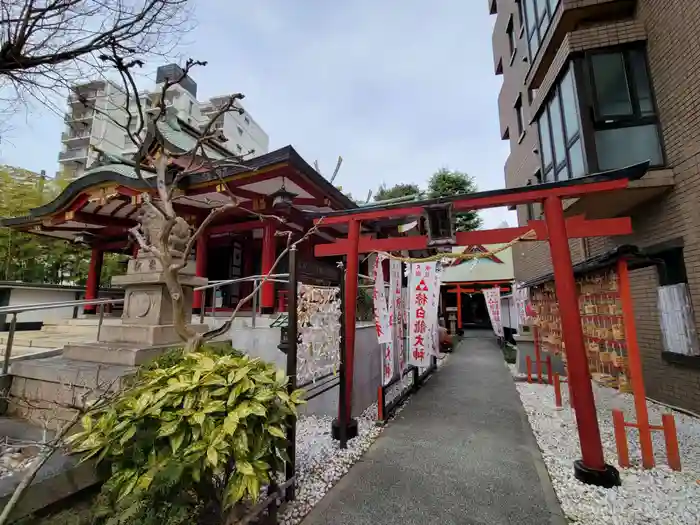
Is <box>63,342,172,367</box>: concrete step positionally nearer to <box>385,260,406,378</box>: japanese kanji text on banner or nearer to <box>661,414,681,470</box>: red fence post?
<box>385,260,406,378</box>: japanese kanji text on banner

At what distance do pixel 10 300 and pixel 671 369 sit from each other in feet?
62.5

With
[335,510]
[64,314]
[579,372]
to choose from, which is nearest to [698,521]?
[579,372]

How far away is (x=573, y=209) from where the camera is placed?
665 centimetres

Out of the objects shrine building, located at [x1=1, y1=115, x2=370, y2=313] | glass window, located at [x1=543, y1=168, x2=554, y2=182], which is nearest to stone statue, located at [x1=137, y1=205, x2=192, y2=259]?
shrine building, located at [x1=1, y1=115, x2=370, y2=313]

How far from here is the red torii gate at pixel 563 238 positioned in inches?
142

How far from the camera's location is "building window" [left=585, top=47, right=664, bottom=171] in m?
6.28

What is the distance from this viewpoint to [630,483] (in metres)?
3.50

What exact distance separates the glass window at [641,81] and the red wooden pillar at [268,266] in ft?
27.6

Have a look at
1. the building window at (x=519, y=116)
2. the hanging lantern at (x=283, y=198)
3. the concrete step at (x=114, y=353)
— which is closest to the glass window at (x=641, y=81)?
the building window at (x=519, y=116)

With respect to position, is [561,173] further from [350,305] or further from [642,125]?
[350,305]

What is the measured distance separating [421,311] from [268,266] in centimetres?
409

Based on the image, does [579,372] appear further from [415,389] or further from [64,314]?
[64,314]

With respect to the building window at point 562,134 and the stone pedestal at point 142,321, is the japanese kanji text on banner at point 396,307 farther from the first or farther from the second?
the building window at point 562,134

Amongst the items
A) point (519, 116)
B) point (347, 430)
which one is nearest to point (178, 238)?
point (347, 430)
